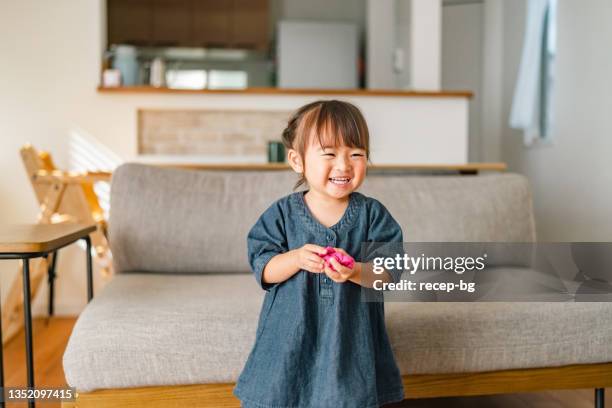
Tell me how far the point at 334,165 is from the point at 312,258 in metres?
0.19

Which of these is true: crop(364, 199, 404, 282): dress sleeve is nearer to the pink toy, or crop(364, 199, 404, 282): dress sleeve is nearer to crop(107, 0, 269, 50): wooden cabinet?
the pink toy

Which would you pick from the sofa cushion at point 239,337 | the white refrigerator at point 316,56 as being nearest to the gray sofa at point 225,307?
the sofa cushion at point 239,337

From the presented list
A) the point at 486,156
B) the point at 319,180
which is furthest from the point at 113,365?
the point at 486,156

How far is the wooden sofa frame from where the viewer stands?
148 centimetres

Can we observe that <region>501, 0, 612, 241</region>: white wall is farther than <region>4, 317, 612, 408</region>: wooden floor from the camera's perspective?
Yes

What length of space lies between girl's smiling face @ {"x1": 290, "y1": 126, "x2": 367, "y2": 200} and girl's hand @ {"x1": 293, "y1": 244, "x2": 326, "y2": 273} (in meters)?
0.14

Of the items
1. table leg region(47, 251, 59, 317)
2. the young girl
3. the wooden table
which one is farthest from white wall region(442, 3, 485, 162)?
the young girl

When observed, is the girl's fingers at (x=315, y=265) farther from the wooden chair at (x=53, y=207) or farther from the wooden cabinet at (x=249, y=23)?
the wooden cabinet at (x=249, y=23)

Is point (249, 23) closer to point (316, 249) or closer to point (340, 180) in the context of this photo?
point (340, 180)

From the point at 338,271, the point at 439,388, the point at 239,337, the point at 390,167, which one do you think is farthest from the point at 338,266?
the point at 390,167

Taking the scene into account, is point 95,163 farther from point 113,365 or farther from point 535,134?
point 535,134

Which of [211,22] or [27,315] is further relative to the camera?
[211,22]

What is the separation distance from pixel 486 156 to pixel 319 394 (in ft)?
15.9

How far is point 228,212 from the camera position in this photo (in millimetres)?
2127
